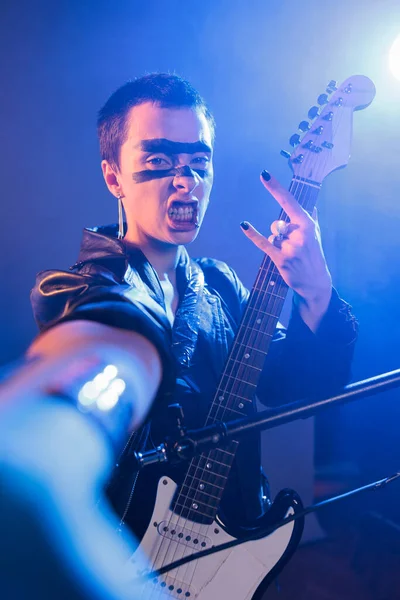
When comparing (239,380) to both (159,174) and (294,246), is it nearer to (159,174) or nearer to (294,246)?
(294,246)

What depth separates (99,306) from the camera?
0.80m

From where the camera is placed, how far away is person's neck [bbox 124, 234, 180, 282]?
113 cm

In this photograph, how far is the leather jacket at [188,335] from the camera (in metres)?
0.84

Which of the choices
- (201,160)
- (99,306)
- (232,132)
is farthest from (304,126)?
(99,306)

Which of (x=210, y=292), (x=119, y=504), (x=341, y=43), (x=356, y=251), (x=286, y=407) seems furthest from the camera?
(x=356, y=251)

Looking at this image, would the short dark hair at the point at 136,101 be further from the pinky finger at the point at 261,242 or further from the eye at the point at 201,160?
the pinky finger at the point at 261,242

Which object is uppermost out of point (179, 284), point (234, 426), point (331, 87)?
point (331, 87)

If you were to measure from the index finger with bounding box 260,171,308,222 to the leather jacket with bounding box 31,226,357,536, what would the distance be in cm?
21

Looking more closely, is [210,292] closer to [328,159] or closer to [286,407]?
[328,159]

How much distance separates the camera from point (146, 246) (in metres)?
1.13

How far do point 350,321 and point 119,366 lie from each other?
20.7 inches

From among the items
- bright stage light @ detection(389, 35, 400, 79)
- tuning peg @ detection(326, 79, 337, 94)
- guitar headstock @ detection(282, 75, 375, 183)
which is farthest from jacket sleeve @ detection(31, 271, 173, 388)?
bright stage light @ detection(389, 35, 400, 79)

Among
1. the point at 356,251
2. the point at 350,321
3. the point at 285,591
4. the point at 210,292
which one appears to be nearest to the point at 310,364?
the point at 350,321

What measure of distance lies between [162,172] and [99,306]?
0.43 meters
